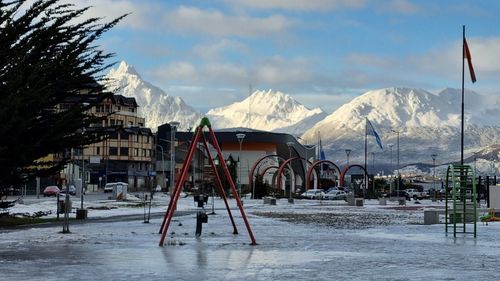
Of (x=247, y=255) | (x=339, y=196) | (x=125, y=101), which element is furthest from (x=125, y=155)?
(x=247, y=255)

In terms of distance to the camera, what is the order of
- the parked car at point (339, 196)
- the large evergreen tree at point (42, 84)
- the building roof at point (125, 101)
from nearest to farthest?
the large evergreen tree at point (42, 84) < the parked car at point (339, 196) < the building roof at point (125, 101)

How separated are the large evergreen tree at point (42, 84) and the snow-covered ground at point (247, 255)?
3614 mm

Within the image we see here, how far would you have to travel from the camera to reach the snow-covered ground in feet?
53.1

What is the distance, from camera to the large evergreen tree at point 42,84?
30.2 metres

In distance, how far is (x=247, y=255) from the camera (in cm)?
2041

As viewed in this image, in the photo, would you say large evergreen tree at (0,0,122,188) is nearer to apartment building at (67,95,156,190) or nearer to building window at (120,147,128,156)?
apartment building at (67,95,156,190)

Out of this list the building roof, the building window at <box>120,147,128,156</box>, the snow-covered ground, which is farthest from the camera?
the building roof

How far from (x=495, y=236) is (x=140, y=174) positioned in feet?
476

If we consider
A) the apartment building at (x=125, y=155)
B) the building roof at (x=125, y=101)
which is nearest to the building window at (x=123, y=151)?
the apartment building at (x=125, y=155)

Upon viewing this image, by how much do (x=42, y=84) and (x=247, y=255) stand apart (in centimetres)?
1391

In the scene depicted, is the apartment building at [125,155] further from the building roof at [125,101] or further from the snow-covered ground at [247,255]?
the snow-covered ground at [247,255]

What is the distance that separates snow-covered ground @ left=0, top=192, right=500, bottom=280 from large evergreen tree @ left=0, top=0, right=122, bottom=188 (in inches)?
142

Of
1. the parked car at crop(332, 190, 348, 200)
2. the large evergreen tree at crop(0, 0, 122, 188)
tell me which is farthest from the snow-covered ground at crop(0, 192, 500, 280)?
the parked car at crop(332, 190, 348, 200)

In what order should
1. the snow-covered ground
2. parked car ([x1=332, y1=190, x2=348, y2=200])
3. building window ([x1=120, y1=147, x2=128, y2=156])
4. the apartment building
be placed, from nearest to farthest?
the snow-covered ground → parked car ([x1=332, y1=190, x2=348, y2=200]) → the apartment building → building window ([x1=120, y1=147, x2=128, y2=156])
